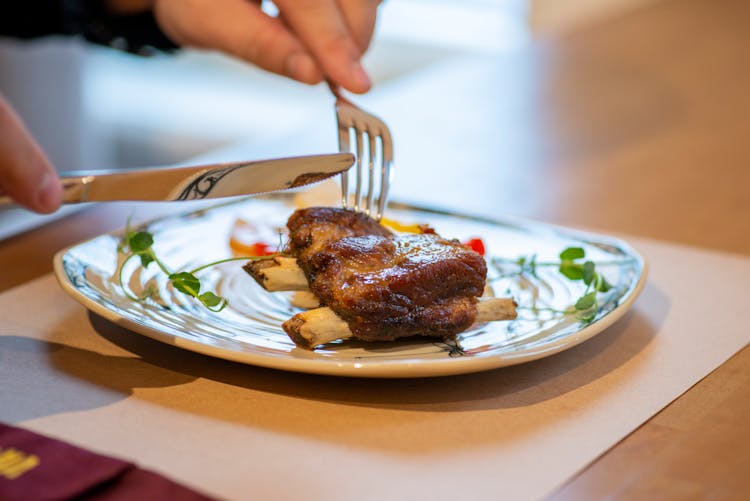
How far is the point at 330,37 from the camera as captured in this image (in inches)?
61.3

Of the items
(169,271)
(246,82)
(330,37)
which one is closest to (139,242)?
(169,271)

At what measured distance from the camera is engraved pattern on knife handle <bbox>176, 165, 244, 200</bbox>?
1.05 meters

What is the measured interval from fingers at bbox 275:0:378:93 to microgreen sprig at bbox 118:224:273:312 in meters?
0.43

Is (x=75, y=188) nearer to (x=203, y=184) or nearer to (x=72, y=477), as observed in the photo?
(x=203, y=184)

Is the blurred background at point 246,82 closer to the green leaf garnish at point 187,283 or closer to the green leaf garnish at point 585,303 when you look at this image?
the green leaf garnish at point 187,283

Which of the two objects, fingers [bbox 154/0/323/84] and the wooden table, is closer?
the wooden table

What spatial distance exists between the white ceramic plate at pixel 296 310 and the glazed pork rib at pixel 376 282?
0.03 meters

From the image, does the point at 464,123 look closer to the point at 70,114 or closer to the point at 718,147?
the point at 718,147

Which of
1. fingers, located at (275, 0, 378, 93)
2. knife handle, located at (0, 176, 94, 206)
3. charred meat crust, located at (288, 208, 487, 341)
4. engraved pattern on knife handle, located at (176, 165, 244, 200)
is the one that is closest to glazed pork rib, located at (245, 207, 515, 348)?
charred meat crust, located at (288, 208, 487, 341)

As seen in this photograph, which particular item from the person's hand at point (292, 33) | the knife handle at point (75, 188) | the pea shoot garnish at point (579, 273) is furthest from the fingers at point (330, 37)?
the knife handle at point (75, 188)

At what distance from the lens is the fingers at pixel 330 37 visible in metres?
1.54

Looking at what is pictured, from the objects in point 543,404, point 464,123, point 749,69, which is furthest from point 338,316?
point 749,69

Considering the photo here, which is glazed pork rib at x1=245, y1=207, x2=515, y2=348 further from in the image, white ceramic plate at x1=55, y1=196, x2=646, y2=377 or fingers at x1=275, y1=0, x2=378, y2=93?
Answer: fingers at x1=275, y1=0, x2=378, y2=93

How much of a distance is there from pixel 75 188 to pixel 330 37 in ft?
2.21
